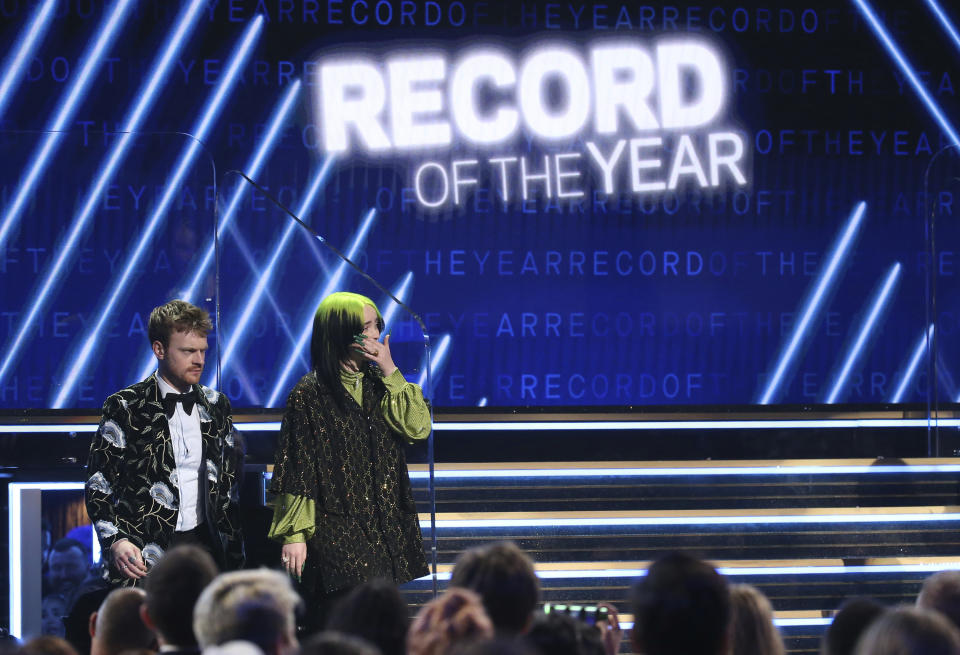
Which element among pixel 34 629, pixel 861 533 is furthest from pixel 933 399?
pixel 34 629

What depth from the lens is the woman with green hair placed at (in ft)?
12.2

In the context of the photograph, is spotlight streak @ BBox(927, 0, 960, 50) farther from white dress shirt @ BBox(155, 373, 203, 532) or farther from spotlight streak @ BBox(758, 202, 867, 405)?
white dress shirt @ BBox(155, 373, 203, 532)

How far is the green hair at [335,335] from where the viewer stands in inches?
153

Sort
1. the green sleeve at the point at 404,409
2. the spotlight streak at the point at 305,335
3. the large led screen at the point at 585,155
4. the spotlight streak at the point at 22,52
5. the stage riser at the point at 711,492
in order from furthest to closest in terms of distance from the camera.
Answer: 1. the large led screen at the point at 585,155
2. the spotlight streak at the point at 22,52
3. the stage riser at the point at 711,492
4. the spotlight streak at the point at 305,335
5. the green sleeve at the point at 404,409

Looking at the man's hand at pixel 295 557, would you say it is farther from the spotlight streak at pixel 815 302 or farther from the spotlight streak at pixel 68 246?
the spotlight streak at pixel 815 302

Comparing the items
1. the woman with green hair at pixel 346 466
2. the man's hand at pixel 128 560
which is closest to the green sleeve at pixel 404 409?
the woman with green hair at pixel 346 466

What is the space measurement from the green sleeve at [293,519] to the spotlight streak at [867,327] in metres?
5.30

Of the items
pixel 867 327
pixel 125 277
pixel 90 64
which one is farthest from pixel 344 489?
pixel 867 327

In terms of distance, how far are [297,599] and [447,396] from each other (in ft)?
18.4

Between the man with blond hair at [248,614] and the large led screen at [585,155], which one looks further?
the large led screen at [585,155]

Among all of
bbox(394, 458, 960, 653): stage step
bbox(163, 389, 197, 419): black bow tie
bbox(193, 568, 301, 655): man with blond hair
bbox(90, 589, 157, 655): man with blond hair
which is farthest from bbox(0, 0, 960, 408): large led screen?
bbox(193, 568, 301, 655): man with blond hair

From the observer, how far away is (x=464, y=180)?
26.7 ft

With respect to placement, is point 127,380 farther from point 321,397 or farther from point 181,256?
point 321,397

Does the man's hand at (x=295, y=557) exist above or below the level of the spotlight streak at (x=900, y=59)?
below
